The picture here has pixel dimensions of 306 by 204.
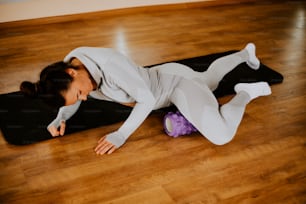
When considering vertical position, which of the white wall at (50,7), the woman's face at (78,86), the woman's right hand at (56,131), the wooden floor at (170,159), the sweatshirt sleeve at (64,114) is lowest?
the wooden floor at (170,159)

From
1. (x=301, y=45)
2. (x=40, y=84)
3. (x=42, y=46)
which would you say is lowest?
(x=301, y=45)

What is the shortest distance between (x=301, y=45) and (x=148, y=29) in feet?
3.97

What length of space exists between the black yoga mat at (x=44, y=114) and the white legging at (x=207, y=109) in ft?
1.10

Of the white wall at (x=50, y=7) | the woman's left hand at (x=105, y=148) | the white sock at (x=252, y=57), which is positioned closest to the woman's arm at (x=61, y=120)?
the woman's left hand at (x=105, y=148)

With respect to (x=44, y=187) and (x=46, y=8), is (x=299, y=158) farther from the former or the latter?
(x=46, y=8)

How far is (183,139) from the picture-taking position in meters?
1.81

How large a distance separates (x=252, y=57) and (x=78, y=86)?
114cm

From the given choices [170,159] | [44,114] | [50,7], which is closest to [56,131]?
[44,114]

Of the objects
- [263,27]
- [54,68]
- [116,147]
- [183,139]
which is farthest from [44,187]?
[263,27]

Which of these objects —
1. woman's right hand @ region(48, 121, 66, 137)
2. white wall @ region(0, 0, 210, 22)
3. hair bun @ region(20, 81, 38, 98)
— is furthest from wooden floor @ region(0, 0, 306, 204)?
white wall @ region(0, 0, 210, 22)

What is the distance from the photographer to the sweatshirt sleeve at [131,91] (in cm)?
166

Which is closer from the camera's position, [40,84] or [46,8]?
[40,84]

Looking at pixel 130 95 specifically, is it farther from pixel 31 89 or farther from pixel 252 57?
pixel 252 57

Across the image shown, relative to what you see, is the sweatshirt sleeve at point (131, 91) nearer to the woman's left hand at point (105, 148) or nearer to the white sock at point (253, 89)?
the woman's left hand at point (105, 148)
